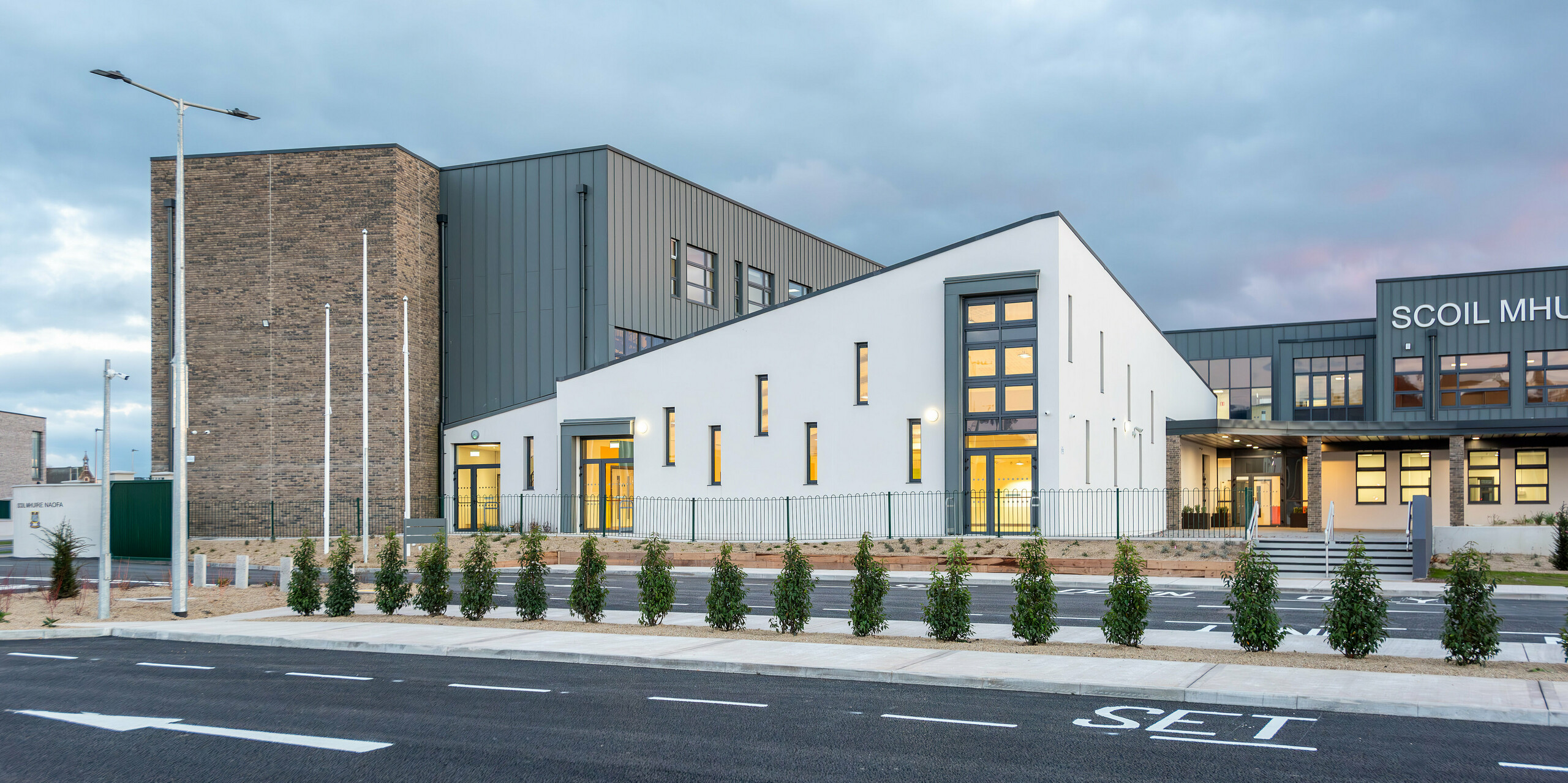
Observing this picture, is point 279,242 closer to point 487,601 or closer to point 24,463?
point 487,601

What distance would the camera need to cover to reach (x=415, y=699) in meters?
11.1

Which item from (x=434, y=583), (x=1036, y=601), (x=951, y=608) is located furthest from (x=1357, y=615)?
(x=434, y=583)

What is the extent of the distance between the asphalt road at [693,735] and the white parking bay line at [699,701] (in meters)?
0.03

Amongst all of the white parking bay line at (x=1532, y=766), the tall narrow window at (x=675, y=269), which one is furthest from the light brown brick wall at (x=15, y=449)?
the white parking bay line at (x=1532, y=766)

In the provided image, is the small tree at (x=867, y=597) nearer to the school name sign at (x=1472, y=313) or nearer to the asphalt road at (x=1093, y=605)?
the asphalt road at (x=1093, y=605)

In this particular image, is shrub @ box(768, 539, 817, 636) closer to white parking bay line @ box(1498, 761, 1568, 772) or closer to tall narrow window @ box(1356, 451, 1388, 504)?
white parking bay line @ box(1498, 761, 1568, 772)

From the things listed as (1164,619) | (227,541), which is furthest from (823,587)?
(227,541)

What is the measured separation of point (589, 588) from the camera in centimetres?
1694

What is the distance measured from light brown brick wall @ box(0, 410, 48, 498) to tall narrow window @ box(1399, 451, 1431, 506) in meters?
82.3

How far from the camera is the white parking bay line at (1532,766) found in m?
7.84

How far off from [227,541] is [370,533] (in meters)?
4.89

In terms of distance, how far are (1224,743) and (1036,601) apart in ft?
16.6

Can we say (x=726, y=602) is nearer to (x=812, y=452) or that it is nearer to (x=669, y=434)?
(x=812, y=452)

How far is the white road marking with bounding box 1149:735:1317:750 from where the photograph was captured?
8.59 meters
